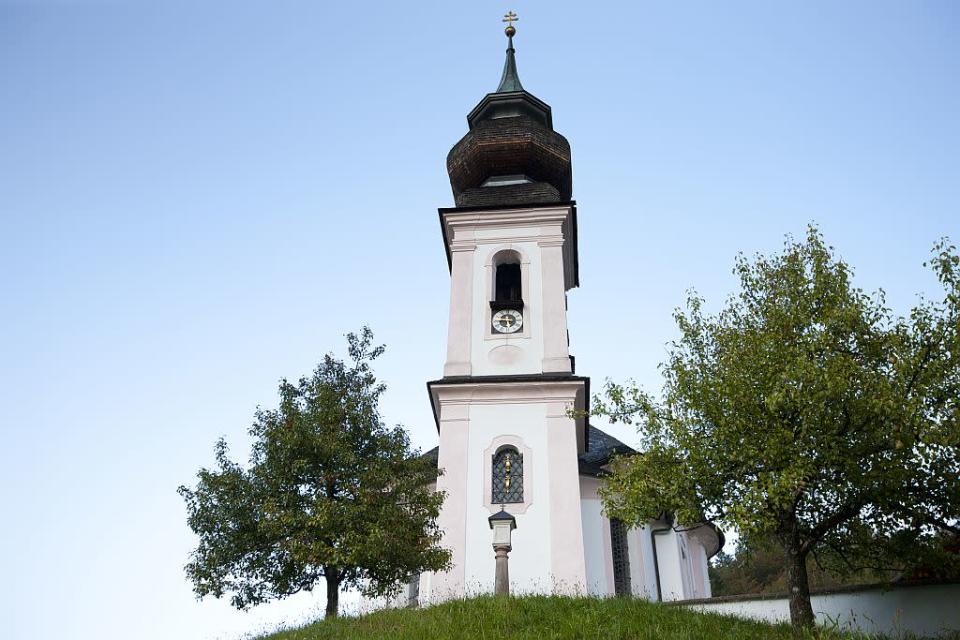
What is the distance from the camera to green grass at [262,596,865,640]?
10.9m

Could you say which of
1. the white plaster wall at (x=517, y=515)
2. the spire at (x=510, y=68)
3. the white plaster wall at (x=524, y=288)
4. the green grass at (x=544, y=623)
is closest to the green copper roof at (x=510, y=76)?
the spire at (x=510, y=68)

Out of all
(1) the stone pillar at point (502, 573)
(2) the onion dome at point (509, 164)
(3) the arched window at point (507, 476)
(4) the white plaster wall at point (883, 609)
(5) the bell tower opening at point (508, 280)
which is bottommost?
(4) the white plaster wall at point (883, 609)

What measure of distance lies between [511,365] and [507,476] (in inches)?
115

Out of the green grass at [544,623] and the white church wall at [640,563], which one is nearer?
the green grass at [544,623]

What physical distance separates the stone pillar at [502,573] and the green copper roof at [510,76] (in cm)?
1934

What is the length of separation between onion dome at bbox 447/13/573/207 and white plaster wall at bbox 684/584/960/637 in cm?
Answer: 1243

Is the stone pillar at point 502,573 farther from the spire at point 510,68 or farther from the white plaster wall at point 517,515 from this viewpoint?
the spire at point 510,68

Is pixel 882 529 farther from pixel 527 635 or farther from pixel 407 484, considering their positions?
pixel 407 484

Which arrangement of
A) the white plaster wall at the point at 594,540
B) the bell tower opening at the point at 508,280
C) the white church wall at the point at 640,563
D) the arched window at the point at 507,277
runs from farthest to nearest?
1. the bell tower opening at the point at 508,280
2. the arched window at the point at 507,277
3. the white church wall at the point at 640,563
4. the white plaster wall at the point at 594,540

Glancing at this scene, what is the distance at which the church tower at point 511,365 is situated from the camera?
18547 millimetres

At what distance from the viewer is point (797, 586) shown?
13.4 m

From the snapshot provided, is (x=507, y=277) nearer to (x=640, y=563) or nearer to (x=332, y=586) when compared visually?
(x=640, y=563)

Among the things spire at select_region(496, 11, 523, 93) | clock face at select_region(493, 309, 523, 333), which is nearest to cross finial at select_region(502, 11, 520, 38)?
spire at select_region(496, 11, 523, 93)

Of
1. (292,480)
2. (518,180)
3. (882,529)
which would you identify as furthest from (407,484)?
(518,180)
